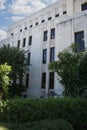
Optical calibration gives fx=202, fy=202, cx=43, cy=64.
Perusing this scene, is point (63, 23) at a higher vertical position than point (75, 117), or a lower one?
higher

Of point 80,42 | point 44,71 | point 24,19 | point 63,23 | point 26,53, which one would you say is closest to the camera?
point 80,42

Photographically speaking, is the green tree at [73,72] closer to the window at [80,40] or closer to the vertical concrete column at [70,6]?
the window at [80,40]

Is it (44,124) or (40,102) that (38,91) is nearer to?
(40,102)

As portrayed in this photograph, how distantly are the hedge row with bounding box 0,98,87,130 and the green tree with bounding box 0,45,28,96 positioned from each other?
14273 millimetres

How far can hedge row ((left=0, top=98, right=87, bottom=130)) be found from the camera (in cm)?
1066

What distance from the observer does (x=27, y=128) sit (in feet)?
28.5

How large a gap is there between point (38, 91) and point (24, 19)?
20110 millimetres

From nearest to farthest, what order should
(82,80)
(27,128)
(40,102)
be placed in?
(27,128) < (40,102) < (82,80)

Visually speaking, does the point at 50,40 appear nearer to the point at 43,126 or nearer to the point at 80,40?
the point at 80,40

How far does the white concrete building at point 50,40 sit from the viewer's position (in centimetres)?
2233

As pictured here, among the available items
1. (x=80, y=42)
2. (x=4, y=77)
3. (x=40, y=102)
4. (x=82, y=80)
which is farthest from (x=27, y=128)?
(x=80, y=42)

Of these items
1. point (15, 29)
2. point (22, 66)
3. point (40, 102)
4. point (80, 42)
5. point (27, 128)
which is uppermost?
point (15, 29)

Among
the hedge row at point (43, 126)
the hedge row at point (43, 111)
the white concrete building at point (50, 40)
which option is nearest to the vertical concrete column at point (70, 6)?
the white concrete building at point (50, 40)

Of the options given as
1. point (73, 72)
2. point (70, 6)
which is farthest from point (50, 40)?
point (73, 72)
